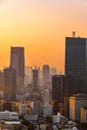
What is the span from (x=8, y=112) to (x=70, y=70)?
6.92ft

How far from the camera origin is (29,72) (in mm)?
8375

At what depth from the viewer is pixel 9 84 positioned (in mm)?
8555

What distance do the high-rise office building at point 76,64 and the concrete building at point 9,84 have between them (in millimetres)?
1116

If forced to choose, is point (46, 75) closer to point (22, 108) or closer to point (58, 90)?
point (58, 90)

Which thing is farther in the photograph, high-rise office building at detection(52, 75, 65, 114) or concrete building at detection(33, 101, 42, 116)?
high-rise office building at detection(52, 75, 65, 114)

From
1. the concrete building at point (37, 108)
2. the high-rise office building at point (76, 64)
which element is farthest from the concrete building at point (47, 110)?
the high-rise office building at point (76, 64)

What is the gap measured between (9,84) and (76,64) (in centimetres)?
159

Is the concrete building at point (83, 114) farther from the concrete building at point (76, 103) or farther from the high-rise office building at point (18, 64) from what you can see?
the high-rise office building at point (18, 64)

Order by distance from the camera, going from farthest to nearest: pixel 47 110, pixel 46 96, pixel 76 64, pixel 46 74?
1. pixel 76 64
2. pixel 46 74
3. pixel 46 96
4. pixel 47 110

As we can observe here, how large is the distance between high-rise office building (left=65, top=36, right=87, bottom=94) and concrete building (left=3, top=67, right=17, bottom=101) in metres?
1.12

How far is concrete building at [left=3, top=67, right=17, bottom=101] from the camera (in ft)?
27.6

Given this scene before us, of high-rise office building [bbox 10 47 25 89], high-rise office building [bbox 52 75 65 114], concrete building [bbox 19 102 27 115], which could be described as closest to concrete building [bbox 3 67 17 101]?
high-rise office building [bbox 10 47 25 89]

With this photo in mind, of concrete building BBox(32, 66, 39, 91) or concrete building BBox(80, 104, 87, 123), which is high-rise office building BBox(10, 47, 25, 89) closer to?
concrete building BBox(32, 66, 39, 91)

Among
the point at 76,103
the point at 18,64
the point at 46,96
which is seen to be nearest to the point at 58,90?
the point at 46,96
